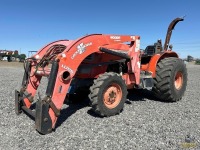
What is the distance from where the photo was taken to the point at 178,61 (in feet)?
28.8

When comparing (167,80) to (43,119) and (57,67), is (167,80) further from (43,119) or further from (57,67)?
(43,119)

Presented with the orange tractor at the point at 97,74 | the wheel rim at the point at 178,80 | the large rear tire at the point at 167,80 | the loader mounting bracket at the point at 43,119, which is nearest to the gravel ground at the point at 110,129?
the loader mounting bracket at the point at 43,119

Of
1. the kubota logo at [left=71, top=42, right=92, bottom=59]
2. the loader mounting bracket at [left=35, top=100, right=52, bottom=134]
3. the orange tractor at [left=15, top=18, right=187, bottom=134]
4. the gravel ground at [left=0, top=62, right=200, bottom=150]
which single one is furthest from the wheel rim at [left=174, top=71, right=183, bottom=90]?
the loader mounting bracket at [left=35, top=100, right=52, bottom=134]

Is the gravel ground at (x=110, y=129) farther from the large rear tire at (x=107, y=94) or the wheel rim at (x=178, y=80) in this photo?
the wheel rim at (x=178, y=80)

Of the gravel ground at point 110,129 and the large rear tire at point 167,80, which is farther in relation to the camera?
the large rear tire at point 167,80

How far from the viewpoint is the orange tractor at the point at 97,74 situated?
5648mm

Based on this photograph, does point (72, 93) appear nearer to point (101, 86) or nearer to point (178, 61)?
point (101, 86)

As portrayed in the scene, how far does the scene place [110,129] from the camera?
573 centimetres

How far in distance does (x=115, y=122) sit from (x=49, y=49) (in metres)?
2.64

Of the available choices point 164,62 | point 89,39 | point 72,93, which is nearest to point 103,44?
point 89,39

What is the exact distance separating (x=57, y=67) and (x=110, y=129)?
1745mm

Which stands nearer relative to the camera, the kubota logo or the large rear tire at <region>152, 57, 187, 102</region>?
the kubota logo

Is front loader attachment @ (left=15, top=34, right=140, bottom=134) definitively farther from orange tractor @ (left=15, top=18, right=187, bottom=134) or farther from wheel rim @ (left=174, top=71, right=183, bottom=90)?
wheel rim @ (left=174, top=71, right=183, bottom=90)

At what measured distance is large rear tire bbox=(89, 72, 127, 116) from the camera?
6336 mm
